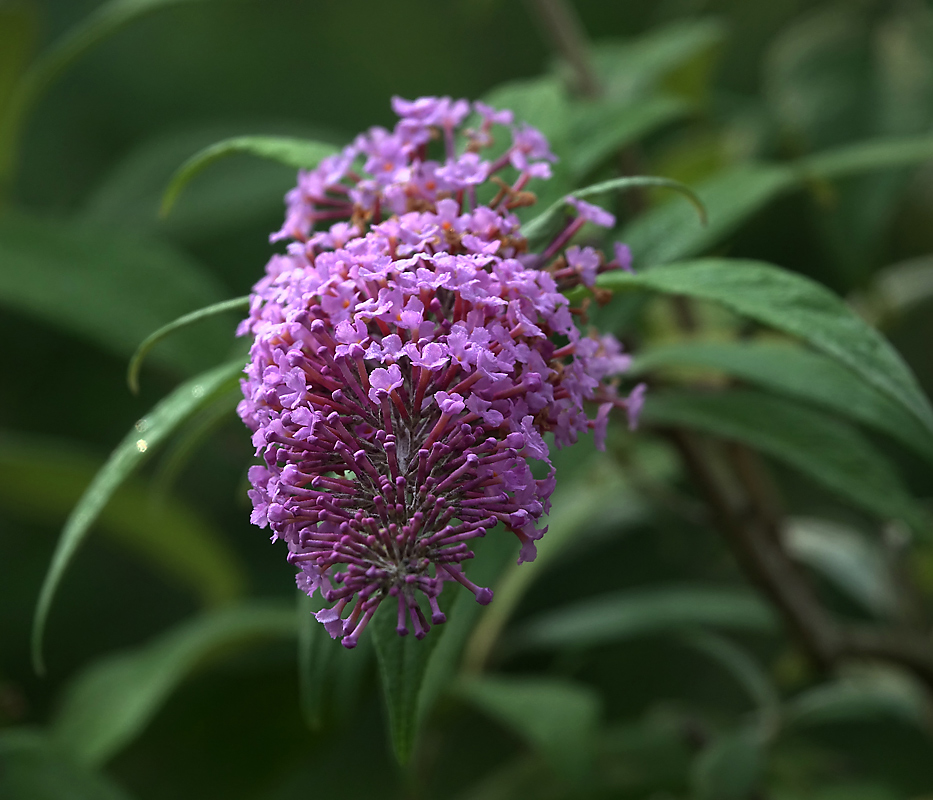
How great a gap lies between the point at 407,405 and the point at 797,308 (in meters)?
0.22

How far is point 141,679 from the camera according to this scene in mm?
861

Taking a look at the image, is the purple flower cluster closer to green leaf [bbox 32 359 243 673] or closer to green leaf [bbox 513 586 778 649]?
green leaf [bbox 32 359 243 673]

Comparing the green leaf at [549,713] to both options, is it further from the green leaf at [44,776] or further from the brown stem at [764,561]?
the green leaf at [44,776]

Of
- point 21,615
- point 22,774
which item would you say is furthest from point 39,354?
point 22,774

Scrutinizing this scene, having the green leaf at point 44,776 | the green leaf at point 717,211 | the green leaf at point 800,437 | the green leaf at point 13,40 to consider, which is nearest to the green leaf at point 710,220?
the green leaf at point 717,211

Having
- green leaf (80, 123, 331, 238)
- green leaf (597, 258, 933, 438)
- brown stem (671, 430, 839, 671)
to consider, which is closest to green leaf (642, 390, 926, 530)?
brown stem (671, 430, 839, 671)

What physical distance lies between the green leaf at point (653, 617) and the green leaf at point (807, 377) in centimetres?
34

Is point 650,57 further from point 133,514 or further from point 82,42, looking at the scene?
point 133,514

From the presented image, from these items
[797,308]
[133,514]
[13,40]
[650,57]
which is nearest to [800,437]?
[797,308]

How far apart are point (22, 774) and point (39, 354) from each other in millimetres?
966

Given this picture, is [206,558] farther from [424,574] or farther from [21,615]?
[424,574]

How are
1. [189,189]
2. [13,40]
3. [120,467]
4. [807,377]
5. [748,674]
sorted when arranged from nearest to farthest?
[120,467]
[807,377]
[748,674]
[13,40]
[189,189]

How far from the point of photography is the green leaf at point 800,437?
2.10ft

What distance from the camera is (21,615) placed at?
1397 mm
